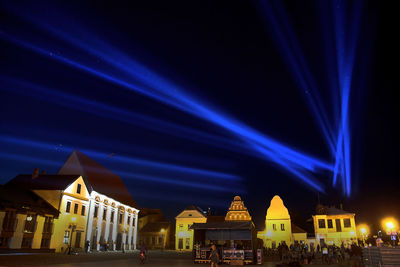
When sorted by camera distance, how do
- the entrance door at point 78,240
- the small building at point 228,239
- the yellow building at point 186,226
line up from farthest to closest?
1. the yellow building at point 186,226
2. the entrance door at point 78,240
3. the small building at point 228,239

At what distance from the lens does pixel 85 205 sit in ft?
123

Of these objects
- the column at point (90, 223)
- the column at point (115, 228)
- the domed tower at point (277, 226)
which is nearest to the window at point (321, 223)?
the domed tower at point (277, 226)

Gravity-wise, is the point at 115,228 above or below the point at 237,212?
below

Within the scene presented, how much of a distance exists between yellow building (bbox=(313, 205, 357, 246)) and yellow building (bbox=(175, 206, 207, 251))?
20.5 meters

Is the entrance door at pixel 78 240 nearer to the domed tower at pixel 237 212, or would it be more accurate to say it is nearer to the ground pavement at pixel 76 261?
the ground pavement at pixel 76 261

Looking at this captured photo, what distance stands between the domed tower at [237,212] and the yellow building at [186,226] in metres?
7.21

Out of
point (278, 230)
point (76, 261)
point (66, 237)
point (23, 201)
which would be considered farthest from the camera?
point (278, 230)

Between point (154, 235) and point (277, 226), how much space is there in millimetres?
27795

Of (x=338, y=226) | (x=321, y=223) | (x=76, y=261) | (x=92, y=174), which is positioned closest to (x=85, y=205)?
(x=92, y=174)

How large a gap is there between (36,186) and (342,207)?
49.8m

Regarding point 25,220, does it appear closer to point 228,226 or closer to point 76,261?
point 76,261

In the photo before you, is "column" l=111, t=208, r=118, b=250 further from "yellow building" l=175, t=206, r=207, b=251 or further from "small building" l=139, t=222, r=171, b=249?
"small building" l=139, t=222, r=171, b=249

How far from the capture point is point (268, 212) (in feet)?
158

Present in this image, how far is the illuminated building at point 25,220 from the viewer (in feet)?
84.0
